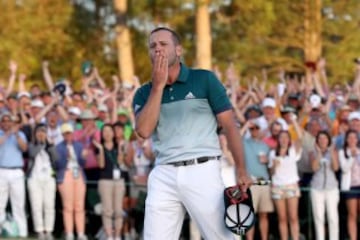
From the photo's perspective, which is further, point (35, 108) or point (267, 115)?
point (35, 108)

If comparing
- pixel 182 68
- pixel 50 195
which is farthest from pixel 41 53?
pixel 182 68

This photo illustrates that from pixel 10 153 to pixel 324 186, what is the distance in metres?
4.28

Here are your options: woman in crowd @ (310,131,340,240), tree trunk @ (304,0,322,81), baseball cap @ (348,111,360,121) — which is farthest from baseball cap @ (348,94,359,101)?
tree trunk @ (304,0,322,81)

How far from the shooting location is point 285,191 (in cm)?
1327

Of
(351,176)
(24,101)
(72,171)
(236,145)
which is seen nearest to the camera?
(236,145)

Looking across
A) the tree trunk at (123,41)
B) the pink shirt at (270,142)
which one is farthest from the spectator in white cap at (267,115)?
the tree trunk at (123,41)

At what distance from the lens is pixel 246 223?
296 inches

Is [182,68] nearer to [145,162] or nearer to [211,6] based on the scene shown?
[145,162]

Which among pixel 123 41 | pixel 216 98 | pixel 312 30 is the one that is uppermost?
pixel 312 30

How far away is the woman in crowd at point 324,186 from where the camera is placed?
13086 mm

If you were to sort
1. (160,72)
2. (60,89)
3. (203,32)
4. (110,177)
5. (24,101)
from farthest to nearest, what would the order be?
1. (203,32)
2. (60,89)
3. (24,101)
4. (110,177)
5. (160,72)

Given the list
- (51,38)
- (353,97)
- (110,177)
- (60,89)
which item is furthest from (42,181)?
(51,38)

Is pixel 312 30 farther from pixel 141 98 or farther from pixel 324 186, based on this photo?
pixel 141 98

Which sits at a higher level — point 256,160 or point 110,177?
point 256,160
